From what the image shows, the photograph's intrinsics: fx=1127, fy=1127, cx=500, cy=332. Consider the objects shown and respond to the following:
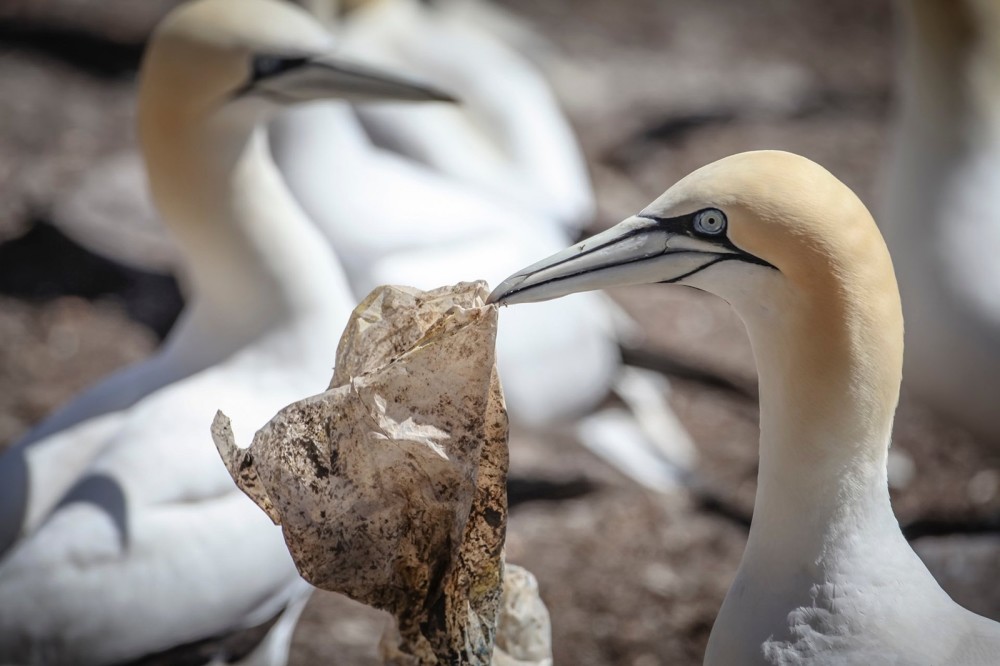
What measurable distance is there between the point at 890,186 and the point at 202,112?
2.13 meters

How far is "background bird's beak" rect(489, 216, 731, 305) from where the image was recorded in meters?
1.66

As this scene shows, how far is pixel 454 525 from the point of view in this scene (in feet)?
5.63

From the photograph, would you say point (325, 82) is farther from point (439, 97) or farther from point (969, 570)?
point (969, 570)

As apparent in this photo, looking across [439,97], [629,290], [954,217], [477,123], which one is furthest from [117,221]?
[954,217]

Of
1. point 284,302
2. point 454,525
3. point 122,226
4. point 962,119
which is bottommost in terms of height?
point 122,226

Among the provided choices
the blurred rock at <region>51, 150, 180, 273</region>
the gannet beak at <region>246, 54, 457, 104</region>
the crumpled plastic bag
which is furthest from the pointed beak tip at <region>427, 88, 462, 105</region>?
the blurred rock at <region>51, 150, 180, 273</region>

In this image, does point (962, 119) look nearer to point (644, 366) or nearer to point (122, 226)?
point (644, 366)

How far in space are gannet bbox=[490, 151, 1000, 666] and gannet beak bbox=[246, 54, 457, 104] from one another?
1.22 meters

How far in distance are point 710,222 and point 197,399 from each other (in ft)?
4.84

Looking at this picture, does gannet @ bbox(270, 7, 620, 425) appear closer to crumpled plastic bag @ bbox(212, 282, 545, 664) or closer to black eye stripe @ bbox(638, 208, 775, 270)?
crumpled plastic bag @ bbox(212, 282, 545, 664)

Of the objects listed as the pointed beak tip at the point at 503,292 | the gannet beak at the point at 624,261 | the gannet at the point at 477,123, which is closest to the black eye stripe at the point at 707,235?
the gannet beak at the point at 624,261

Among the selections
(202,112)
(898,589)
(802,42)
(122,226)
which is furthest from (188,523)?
(802,42)

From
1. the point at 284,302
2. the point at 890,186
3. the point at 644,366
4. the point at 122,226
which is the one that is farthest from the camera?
the point at 122,226

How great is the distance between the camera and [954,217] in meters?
3.26
